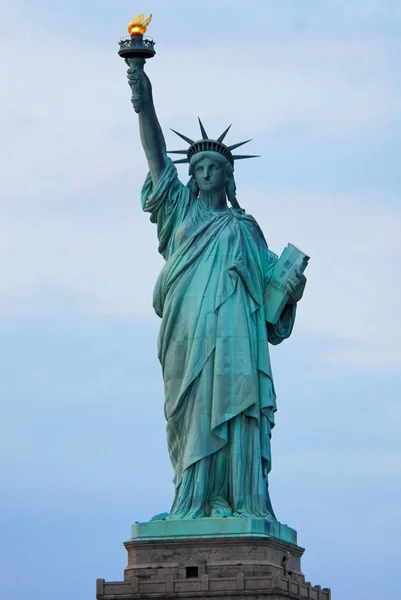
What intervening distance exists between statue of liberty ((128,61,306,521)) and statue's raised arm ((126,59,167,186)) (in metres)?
0.02

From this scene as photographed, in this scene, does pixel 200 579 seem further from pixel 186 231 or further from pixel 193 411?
pixel 186 231

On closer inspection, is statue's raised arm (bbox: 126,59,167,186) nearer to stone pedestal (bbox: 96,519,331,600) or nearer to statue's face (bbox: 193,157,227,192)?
statue's face (bbox: 193,157,227,192)

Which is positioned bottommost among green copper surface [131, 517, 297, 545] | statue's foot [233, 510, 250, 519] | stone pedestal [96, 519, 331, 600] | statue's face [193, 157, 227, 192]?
stone pedestal [96, 519, 331, 600]

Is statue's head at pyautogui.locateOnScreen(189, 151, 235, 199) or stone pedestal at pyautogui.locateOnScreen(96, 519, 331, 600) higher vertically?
statue's head at pyautogui.locateOnScreen(189, 151, 235, 199)

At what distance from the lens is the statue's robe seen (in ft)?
122

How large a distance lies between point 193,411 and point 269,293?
2621mm

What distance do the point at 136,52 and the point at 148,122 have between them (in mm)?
1182

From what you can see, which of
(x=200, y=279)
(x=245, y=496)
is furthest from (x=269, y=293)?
(x=245, y=496)

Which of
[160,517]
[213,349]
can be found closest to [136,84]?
[213,349]

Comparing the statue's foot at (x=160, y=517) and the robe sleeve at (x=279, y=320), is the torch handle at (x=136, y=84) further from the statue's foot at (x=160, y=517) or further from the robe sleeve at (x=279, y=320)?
the statue's foot at (x=160, y=517)

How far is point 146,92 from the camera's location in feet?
125

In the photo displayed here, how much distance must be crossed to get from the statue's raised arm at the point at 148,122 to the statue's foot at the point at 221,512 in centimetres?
569

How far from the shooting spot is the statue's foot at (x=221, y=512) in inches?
1454

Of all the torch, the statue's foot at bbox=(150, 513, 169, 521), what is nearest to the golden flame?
the torch
